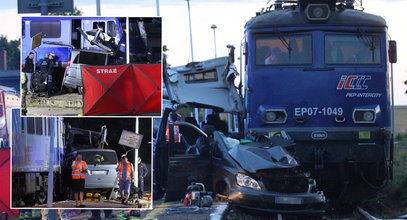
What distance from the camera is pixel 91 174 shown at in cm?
838

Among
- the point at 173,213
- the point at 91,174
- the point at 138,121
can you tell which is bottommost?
the point at 173,213

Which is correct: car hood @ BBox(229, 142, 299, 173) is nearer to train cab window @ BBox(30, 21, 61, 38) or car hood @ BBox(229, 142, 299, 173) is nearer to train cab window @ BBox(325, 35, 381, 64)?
train cab window @ BBox(325, 35, 381, 64)

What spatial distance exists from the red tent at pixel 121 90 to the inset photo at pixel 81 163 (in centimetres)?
50

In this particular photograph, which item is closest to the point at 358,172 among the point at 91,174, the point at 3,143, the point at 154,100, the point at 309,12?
the point at 309,12

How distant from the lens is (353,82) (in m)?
13.0

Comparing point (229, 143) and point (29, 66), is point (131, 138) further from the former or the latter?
point (229, 143)

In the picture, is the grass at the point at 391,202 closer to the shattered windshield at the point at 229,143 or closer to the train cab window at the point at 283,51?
the train cab window at the point at 283,51

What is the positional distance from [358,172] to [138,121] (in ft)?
20.1

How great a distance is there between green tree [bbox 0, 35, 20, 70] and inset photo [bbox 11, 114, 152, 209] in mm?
38658

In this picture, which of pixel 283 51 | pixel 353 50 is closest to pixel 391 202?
pixel 353 50

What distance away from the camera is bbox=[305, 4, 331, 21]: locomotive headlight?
13.1 m

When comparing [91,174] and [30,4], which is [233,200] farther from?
[30,4]

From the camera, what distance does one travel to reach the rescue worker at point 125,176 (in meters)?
8.16

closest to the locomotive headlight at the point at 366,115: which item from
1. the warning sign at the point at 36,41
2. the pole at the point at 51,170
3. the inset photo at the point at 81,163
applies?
the inset photo at the point at 81,163
